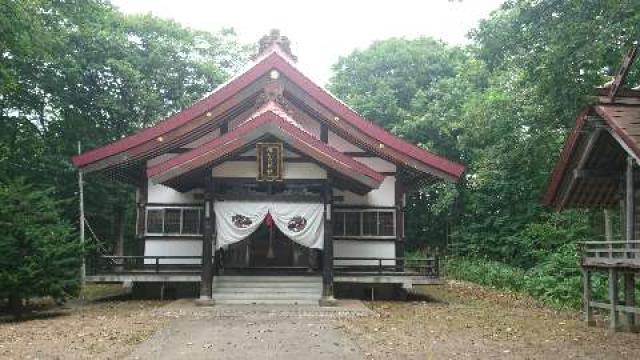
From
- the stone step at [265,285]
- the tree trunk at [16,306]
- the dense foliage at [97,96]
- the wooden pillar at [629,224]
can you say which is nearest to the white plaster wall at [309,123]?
the stone step at [265,285]

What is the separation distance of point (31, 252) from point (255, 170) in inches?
219

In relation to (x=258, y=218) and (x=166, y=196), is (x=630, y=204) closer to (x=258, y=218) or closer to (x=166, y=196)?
(x=258, y=218)

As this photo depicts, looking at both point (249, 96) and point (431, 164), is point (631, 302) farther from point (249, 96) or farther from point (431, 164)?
point (249, 96)

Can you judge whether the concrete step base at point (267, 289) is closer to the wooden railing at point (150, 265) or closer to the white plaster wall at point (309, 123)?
the wooden railing at point (150, 265)

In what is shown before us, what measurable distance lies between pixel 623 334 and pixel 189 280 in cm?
1062

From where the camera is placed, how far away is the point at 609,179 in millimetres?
13250

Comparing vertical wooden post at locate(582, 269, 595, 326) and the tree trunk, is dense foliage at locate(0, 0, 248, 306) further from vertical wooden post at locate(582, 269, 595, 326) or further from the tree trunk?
vertical wooden post at locate(582, 269, 595, 326)

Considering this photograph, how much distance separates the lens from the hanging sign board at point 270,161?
1462cm

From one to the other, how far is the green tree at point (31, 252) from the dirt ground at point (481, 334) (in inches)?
272

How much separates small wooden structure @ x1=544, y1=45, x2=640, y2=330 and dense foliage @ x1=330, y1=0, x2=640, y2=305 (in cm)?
58

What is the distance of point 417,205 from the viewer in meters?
36.1

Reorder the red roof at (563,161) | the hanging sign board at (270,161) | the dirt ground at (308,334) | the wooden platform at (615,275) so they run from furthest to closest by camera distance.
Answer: the hanging sign board at (270,161) < the red roof at (563,161) < the wooden platform at (615,275) < the dirt ground at (308,334)

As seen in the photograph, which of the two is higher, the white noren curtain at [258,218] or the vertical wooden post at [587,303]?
the white noren curtain at [258,218]

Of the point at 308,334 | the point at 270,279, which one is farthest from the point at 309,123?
the point at 308,334
